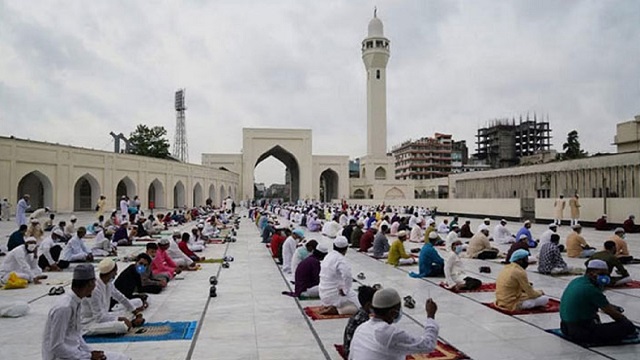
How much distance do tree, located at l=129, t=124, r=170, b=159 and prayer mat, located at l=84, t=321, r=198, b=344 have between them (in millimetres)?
42610

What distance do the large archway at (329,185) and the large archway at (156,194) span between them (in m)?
22.4

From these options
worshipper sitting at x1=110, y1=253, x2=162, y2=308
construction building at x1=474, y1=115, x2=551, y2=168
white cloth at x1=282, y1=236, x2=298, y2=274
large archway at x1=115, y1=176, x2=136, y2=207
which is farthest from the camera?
construction building at x1=474, y1=115, x2=551, y2=168

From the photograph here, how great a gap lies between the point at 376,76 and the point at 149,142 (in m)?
23.3

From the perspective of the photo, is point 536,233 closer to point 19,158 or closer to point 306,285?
point 306,285

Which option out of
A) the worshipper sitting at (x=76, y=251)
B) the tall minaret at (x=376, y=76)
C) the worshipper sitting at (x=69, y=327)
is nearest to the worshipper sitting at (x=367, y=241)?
the worshipper sitting at (x=76, y=251)

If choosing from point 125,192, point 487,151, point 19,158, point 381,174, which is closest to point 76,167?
point 19,158

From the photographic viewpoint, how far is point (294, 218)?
23703 millimetres

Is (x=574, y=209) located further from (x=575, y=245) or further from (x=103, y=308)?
(x=103, y=308)

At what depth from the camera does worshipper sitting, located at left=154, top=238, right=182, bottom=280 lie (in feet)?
26.0

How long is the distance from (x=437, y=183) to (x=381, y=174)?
5984mm

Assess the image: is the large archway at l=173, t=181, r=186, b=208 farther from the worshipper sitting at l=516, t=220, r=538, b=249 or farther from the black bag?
the black bag

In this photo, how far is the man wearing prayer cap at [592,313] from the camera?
4570 millimetres

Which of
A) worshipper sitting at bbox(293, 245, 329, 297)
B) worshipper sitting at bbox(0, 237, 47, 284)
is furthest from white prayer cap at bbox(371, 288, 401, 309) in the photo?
worshipper sitting at bbox(0, 237, 47, 284)

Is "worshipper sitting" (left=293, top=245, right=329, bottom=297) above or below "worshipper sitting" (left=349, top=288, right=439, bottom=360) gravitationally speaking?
below
